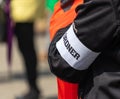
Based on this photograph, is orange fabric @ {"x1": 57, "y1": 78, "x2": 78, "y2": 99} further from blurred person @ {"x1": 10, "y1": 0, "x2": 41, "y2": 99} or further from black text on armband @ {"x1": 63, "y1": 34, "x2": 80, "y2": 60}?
blurred person @ {"x1": 10, "y1": 0, "x2": 41, "y2": 99}

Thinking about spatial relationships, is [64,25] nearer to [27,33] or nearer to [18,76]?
[27,33]

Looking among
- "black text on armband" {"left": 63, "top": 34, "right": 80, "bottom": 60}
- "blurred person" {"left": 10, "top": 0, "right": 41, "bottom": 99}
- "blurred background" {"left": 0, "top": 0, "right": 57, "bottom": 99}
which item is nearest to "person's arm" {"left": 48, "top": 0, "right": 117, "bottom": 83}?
"black text on armband" {"left": 63, "top": 34, "right": 80, "bottom": 60}

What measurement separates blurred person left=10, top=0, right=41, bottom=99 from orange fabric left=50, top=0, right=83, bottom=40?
358 centimetres

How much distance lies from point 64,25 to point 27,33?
3.79 metres

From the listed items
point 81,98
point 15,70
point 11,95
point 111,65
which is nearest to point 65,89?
point 81,98

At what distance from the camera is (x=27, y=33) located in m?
6.38

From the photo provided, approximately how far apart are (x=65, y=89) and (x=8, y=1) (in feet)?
12.7

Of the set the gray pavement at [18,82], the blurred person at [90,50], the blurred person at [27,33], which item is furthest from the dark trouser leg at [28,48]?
the blurred person at [90,50]

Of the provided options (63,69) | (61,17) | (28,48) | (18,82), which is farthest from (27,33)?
(63,69)

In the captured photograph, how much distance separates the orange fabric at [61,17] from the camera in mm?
2586

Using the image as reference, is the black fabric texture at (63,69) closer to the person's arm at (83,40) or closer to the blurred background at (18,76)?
the person's arm at (83,40)

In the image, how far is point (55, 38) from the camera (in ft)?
8.50

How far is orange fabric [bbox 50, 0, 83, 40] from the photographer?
8.48 ft

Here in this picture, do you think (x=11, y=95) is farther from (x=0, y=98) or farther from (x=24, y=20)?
(x=24, y=20)
